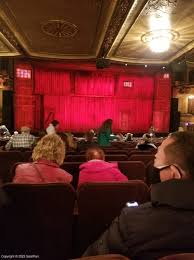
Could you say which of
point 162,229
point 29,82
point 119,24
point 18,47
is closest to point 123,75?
point 29,82

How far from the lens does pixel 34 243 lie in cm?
232

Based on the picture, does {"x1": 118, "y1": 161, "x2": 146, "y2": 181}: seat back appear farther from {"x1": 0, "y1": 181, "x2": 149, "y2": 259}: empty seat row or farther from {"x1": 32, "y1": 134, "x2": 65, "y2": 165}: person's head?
{"x1": 0, "y1": 181, "x2": 149, "y2": 259}: empty seat row

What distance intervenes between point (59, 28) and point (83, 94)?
6.27 metres

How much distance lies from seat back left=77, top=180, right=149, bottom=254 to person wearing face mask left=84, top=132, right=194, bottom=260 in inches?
48.2

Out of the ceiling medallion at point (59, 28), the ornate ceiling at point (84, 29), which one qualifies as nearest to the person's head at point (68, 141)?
the ornate ceiling at point (84, 29)

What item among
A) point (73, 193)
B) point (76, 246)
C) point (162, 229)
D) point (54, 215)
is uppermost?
point (162, 229)

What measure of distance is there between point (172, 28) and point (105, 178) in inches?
245

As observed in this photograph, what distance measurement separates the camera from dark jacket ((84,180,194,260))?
1.01 meters

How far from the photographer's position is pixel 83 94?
14.1m

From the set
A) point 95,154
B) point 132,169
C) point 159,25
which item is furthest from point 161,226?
point 159,25

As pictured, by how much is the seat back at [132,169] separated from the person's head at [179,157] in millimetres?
2574

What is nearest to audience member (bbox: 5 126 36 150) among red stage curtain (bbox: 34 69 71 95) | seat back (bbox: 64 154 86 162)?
seat back (bbox: 64 154 86 162)

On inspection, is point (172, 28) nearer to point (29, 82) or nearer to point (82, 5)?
point (82, 5)

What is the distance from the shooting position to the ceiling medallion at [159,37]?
8.07 meters
